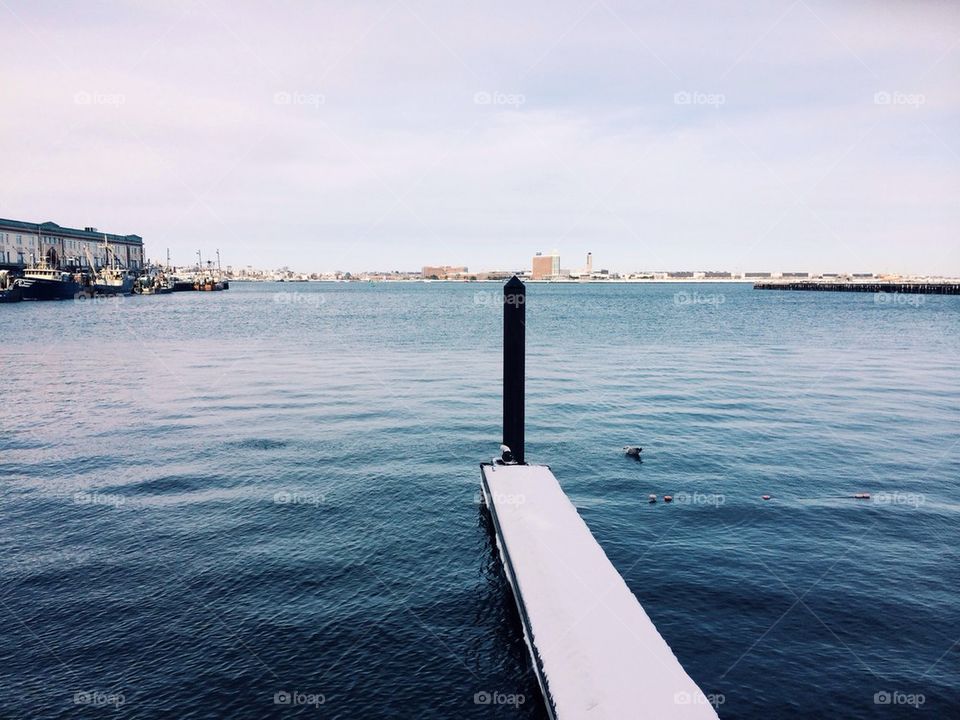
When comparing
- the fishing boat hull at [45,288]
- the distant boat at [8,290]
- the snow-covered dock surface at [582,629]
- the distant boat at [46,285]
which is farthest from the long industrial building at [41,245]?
the snow-covered dock surface at [582,629]

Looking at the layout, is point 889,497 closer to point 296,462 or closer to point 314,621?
point 314,621

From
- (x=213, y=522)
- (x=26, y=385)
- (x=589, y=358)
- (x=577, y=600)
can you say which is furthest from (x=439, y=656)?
(x=589, y=358)

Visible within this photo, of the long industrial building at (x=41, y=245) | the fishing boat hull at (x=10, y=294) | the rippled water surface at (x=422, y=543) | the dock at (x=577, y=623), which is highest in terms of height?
the long industrial building at (x=41, y=245)

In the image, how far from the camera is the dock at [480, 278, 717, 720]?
329 inches

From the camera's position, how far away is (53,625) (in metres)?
11.9

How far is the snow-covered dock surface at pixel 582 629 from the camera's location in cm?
834

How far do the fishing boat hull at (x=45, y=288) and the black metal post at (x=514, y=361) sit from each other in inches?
5924

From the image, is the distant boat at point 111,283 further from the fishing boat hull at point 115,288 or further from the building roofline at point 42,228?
the building roofline at point 42,228

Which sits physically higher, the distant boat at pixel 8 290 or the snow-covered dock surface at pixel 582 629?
the distant boat at pixel 8 290

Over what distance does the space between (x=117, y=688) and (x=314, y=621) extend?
3.41 m

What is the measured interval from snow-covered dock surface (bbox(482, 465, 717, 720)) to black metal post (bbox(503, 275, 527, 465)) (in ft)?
11.6

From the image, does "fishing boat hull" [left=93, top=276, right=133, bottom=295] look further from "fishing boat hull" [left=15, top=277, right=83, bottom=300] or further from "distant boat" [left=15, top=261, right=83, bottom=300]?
"fishing boat hull" [left=15, top=277, right=83, bottom=300]

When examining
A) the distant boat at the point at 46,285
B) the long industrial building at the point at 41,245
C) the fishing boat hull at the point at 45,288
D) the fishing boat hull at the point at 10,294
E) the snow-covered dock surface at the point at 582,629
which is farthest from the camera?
the long industrial building at the point at 41,245

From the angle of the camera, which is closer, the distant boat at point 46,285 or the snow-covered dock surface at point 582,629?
the snow-covered dock surface at point 582,629
